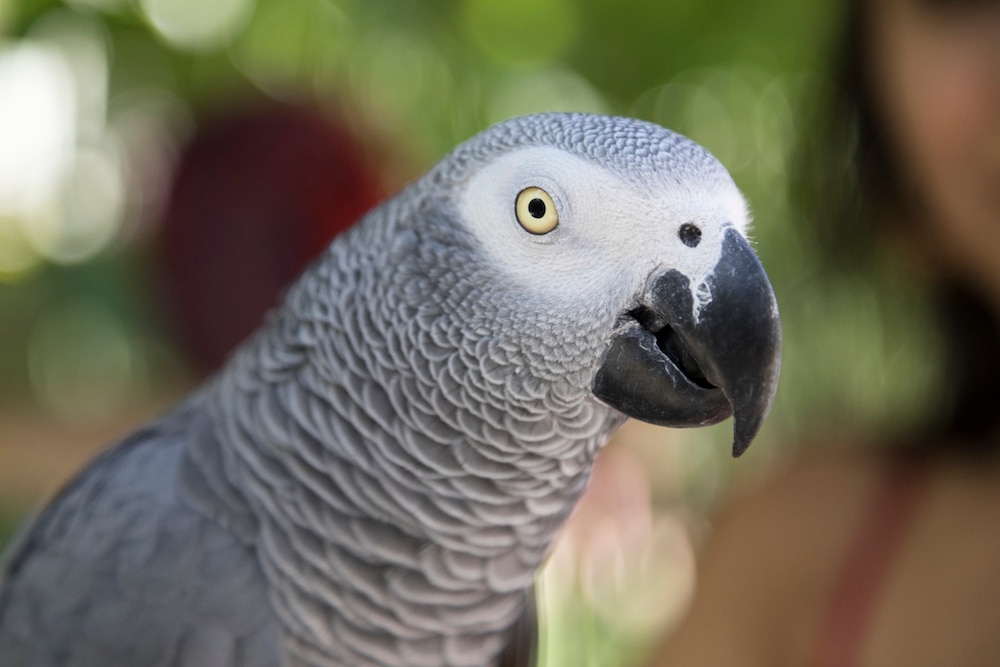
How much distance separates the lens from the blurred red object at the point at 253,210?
4.61 feet

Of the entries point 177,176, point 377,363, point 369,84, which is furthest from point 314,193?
point 377,363

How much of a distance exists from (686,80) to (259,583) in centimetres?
165

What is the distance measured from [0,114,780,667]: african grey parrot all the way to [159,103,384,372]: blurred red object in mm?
697

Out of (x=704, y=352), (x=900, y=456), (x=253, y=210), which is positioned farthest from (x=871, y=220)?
(x=253, y=210)

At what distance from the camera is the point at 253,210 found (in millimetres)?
1411

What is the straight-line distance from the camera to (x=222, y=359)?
1496mm

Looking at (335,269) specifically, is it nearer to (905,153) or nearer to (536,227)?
(536,227)

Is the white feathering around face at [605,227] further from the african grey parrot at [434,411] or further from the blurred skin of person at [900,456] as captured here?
the blurred skin of person at [900,456]

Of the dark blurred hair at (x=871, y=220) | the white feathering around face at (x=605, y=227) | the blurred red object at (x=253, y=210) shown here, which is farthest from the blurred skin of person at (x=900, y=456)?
the blurred red object at (x=253, y=210)

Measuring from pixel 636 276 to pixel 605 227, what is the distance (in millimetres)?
41

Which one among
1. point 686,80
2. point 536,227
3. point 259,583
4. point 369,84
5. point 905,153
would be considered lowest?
point 259,583

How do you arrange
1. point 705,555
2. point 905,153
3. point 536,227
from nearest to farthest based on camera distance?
point 536,227 < point 905,153 < point 705,555

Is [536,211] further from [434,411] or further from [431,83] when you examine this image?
[431,83]

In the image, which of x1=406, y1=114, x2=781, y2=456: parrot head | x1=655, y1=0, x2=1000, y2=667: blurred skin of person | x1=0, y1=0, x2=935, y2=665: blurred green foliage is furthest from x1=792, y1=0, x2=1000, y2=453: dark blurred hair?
x1=406, y1=114, x2=781, y2=456: parrot head
